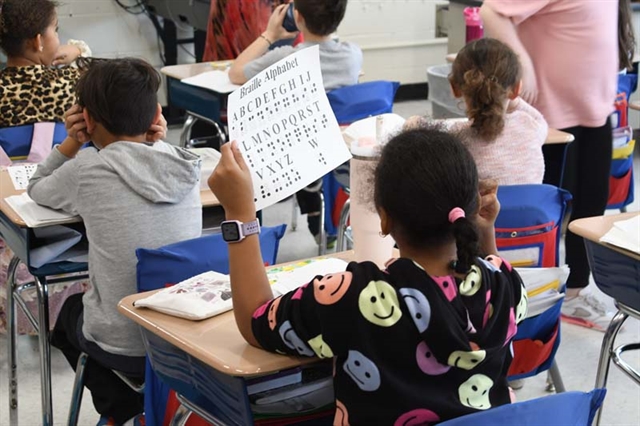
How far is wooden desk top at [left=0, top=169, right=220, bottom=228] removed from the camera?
2234 mm

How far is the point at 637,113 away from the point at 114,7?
312 cm

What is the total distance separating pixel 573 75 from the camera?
127 inches

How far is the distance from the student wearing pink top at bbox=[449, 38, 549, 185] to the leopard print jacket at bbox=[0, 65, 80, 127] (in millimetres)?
1288

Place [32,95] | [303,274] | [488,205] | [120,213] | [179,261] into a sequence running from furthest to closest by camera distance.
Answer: [32,95] → [120,213] → [179,261] → [303,274] → [488,205]

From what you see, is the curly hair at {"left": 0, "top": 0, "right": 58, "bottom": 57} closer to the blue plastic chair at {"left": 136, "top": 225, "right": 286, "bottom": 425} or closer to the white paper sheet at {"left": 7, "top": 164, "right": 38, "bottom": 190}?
the white paper sheet at {"left": 7, "top": 164, "right": 38, "bottom": 190}

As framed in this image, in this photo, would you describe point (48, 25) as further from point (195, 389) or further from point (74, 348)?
point (195, 389)

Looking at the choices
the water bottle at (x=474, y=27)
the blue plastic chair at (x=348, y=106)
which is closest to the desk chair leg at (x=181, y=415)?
the blue plastic chair at (x=348, y=106)

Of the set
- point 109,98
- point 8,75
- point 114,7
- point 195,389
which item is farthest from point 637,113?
point 195,389

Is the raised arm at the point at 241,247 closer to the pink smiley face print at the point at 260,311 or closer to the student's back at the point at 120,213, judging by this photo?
the pink smiley face print at the point at 260,311

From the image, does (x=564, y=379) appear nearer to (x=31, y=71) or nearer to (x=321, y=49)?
(x=321, y=49)

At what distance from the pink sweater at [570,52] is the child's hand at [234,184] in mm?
1844

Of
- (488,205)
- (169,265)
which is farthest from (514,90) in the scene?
(169,265)

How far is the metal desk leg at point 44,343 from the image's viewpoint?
7.77 ft

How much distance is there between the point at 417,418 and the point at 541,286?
697 mm
